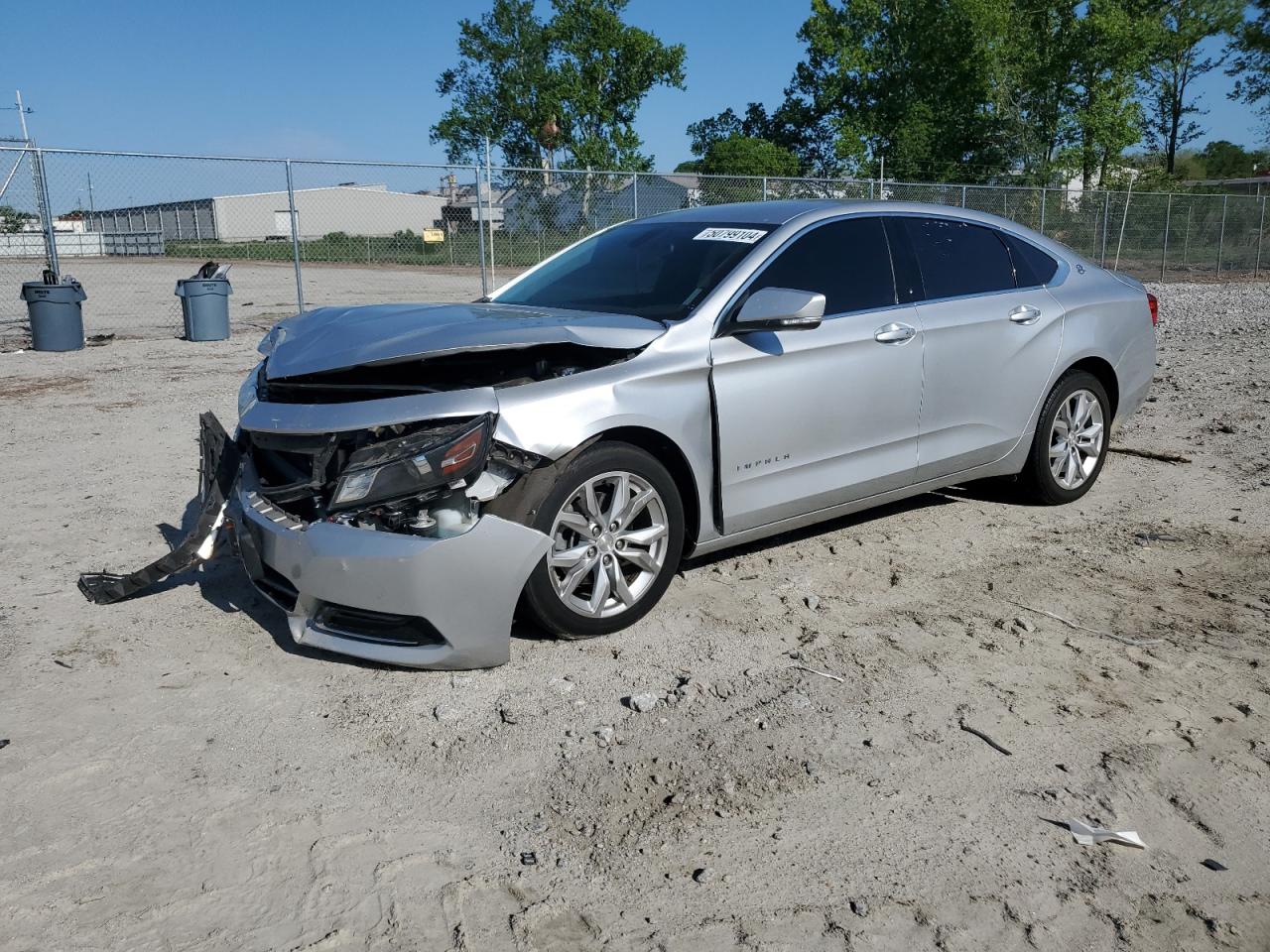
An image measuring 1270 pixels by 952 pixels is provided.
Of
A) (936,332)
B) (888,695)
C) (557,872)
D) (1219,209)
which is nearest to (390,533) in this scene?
(557,872)

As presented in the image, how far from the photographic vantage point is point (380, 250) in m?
28.6

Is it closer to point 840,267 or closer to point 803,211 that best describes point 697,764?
point 840,267

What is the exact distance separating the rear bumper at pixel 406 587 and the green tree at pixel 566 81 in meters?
54.8

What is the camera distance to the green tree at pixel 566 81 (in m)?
56.6

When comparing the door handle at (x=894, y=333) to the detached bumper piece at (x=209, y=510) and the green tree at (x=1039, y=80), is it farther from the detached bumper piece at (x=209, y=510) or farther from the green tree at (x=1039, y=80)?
the green tree at (x=1039, y=80)

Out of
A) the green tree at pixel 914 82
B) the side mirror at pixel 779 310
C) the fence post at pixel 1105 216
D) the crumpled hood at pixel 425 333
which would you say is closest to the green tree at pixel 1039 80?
the green tree at pixel 914 82

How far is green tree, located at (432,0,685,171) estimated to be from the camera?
5659 centimetres

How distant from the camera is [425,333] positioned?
3.82 meters

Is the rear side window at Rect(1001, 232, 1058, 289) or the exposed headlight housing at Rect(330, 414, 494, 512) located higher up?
the rear side window at Rect(1001, 232, 1058, 289)

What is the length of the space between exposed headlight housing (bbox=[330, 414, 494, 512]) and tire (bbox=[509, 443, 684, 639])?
0.88 feet

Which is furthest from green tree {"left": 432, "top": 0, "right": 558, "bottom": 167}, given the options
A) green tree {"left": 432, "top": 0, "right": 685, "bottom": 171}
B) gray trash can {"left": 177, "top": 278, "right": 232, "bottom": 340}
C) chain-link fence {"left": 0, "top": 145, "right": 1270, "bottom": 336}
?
gray trash can {"left": 177, "top": 278, "right": 232, "bottom": 340}

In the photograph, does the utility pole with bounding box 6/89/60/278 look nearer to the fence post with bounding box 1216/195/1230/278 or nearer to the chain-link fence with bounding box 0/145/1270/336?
the chain-link fence with bounding box 0/145/1270/336

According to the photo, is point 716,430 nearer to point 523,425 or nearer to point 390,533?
point 523,425

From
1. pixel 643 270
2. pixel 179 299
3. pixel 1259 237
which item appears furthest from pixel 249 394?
pixel 1259 237
